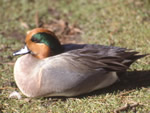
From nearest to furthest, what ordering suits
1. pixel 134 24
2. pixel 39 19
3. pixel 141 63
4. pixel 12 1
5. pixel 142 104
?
pixel 142 104 < pixel 141 63 < pixel 134 24 < pixel 39 19 < pixel 12 1

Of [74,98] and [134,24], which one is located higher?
[134,24]

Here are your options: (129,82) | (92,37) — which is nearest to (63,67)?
(129,82)

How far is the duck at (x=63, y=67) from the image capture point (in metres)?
3.44

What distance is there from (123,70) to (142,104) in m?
0.46

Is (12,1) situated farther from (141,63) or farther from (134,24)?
(141,63)

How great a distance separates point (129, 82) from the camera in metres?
3.90

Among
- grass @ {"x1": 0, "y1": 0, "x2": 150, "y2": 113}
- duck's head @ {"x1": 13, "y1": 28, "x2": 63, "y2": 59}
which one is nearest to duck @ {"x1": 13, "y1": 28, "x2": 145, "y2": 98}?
duck's head @ {"x1": 13, "y1": 28, "x2": 63, "y2": 59}

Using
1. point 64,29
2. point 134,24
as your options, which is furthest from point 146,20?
point 64,29

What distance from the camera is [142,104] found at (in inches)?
132

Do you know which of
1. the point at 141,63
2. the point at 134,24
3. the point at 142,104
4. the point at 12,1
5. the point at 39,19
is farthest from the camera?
the point at 12,1

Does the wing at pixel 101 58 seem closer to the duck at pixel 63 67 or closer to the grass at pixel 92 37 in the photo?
the duck at pixel 63 67

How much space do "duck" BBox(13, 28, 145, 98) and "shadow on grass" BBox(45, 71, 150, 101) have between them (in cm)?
9

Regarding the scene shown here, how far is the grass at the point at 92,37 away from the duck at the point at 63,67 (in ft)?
0.48

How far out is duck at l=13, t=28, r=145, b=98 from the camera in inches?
136
